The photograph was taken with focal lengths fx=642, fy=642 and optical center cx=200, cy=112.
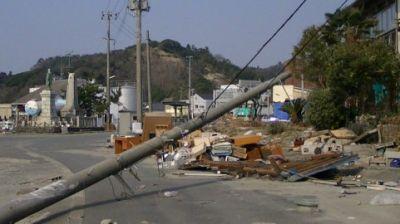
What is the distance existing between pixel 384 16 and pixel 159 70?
13928 cm

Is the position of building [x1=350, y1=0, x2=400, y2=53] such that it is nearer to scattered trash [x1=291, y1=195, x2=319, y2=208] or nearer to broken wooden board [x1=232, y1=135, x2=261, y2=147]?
broken wooden board [x1=232, y1=135, x2=261, y2=147]

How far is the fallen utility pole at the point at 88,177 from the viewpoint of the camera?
1070 cm

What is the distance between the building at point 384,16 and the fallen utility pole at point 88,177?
15.6 metres

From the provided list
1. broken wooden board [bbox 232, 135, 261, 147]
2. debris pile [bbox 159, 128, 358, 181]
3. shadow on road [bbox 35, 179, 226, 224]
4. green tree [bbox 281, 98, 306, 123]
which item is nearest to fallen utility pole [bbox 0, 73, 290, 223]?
shadow on road [bbox 35, 179, 226, 224]

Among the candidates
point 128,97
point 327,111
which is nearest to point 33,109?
point 128,97

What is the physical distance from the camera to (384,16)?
35719 mm

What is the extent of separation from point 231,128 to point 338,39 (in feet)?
32.4

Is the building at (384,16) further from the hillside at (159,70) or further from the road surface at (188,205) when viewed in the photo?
the hillside at (159,70)

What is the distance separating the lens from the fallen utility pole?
10703 millimetres

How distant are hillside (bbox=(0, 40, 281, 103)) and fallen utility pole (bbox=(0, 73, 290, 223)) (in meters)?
131

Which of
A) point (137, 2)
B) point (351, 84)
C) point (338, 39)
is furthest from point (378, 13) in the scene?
point (137, 2)

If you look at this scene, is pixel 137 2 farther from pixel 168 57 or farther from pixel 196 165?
pixel 168 57

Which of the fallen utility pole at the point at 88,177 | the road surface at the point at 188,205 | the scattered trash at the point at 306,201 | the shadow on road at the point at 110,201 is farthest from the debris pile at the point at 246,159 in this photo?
the scattered trash at the point at 306,201

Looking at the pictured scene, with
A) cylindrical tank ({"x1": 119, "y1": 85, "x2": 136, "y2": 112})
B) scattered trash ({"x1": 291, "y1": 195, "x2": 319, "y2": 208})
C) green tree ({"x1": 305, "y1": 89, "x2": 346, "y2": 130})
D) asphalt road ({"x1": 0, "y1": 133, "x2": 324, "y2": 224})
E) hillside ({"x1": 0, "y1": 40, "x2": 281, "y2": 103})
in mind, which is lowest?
asphalt road ({"x1": 0, "y1": 133, "x2": 324, "y2": 224})
